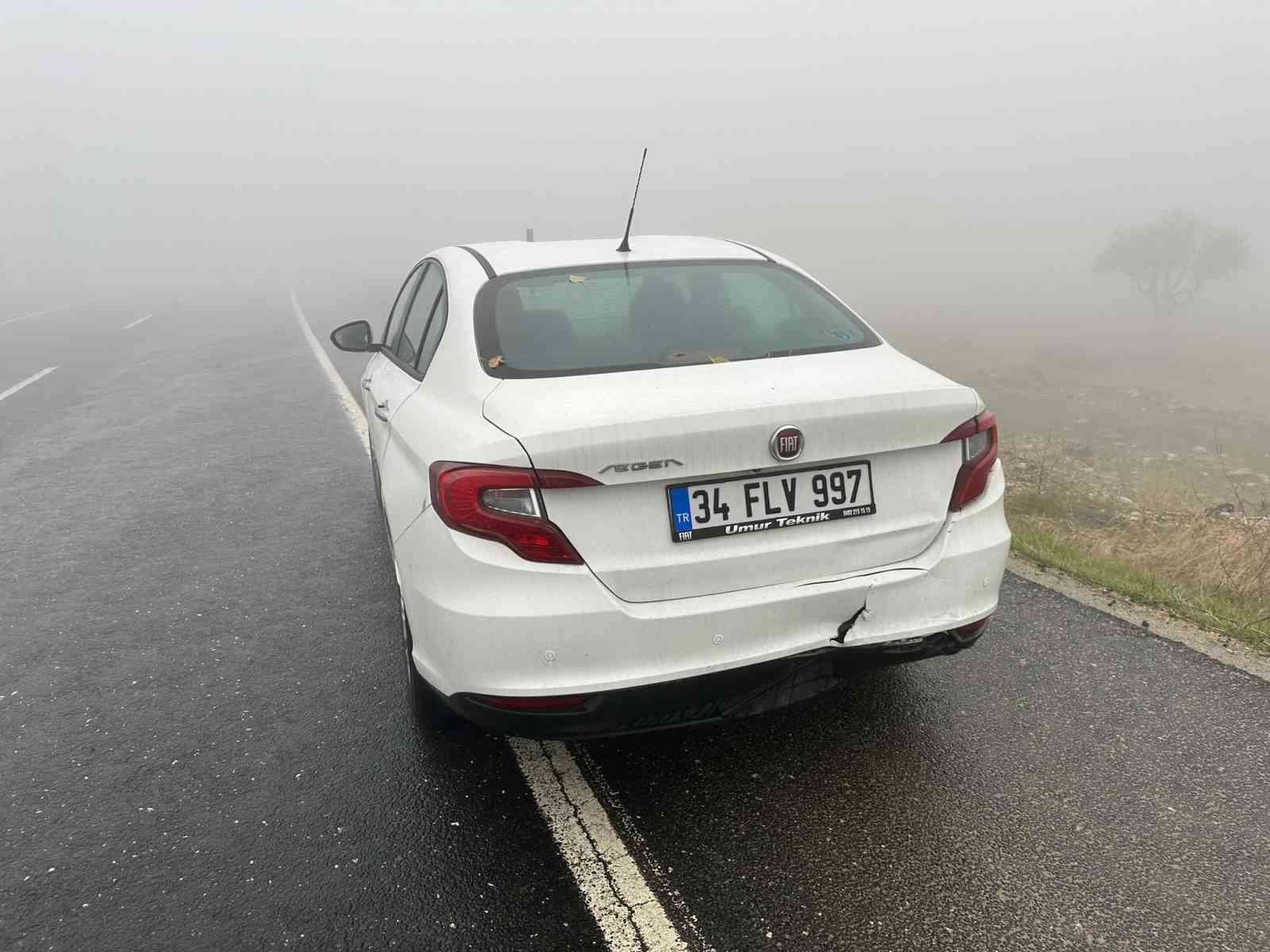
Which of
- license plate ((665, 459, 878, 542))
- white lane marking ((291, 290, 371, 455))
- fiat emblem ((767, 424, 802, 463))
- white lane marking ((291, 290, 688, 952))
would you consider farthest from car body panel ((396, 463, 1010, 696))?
Answer: white lane marking ((291, 290, 371, 455))

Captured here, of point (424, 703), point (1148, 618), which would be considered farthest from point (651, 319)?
point (1148, 618)

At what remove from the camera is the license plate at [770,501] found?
7.70 ft

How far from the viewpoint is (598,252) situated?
143 inches

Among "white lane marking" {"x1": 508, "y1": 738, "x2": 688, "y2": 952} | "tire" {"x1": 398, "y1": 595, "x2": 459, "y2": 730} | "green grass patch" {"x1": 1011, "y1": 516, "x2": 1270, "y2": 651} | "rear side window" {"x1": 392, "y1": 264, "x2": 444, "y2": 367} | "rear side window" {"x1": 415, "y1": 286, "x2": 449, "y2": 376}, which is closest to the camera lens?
"white lane marking" {"x1": 508, "y1": 738, "x2": 688, "y2": 952}

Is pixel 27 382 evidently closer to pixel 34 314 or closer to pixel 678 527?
pixel 678 527

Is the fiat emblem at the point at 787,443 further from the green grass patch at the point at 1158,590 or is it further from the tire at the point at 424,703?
the green grass patch at the point at 1158,590

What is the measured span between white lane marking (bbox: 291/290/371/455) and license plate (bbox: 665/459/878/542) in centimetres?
328

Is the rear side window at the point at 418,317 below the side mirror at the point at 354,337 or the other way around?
the other way around

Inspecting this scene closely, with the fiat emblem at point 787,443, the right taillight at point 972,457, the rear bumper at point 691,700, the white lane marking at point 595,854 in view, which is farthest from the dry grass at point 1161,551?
the white lane marking at point 595,854

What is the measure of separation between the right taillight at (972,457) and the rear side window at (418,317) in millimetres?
2074

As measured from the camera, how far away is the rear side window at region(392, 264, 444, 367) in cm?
365

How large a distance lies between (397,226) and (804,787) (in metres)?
130

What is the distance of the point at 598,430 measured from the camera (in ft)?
7.44

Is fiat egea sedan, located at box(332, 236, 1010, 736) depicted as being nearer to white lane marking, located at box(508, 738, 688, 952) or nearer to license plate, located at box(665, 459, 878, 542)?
license plate, located at box(665, 459, 878, 542)
